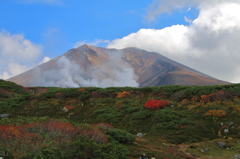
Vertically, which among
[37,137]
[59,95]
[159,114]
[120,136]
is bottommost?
[120,136]

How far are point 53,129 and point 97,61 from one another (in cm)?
18861

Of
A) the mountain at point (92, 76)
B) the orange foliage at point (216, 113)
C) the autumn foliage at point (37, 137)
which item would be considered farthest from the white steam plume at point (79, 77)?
the autumn foliage at point (37, 137)

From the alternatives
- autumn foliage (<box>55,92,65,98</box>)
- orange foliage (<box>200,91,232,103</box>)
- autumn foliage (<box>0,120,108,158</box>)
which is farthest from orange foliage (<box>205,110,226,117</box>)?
autumn foliage (<box>55,92,65,98</box>)

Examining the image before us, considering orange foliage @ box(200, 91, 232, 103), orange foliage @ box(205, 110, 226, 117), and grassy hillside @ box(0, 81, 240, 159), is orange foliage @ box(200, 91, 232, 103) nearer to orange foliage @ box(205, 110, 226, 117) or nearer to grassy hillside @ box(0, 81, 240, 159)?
grassy hillside @ box(0, 81, 240, 159)

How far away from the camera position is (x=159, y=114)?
2498 centimetres

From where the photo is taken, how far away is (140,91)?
37.4 metres

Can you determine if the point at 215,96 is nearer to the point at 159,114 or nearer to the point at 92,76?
the point at 159,114

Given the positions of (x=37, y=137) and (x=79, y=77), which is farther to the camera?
(x=79, y=77)

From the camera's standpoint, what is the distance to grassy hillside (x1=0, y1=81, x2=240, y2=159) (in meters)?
16.3

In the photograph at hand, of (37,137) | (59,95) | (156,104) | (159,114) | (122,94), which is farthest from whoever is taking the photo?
(59,95)

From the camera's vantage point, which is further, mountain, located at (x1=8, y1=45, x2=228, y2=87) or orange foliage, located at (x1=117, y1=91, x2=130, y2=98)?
mountain, located at (x1=8, y1=45, x2=228, y2=87)

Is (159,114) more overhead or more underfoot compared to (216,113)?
more underfoot

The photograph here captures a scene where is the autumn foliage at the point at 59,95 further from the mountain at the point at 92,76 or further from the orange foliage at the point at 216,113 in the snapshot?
the mountain at the point at 92,76

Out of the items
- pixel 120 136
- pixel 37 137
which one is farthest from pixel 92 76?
pixel 37 137
